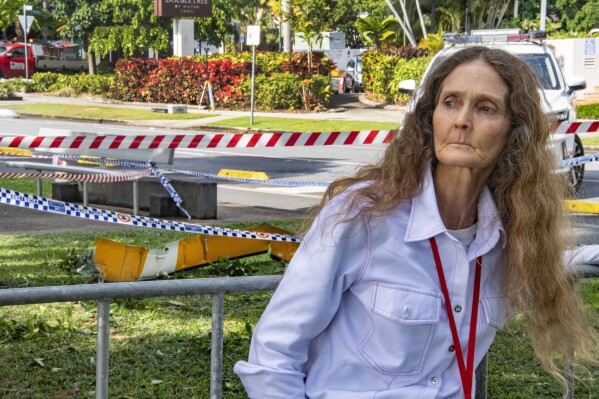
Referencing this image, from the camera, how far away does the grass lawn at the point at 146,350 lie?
5156 millimetres

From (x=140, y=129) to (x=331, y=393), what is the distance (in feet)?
81.1

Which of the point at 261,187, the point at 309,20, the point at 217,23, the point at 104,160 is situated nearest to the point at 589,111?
the point at 309,20

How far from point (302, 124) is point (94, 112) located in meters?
8.14

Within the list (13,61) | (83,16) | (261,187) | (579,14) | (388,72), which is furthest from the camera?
(579,14)

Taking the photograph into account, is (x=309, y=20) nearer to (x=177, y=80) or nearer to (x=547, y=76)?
(x=177, y=80)

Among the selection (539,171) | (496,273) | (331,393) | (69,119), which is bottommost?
(69,119)

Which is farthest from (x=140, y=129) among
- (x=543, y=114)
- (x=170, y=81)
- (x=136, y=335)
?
→ (x=543, y=114)

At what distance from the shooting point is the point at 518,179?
2.58m

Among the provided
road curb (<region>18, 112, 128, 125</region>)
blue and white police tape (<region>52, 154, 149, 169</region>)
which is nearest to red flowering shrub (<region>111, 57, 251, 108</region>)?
road curb (<region>18, 112, 128, 125</region>)

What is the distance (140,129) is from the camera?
1050 inches

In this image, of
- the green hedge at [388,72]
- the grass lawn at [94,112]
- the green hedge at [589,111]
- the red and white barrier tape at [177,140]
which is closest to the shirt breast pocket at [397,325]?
the red and white barrier tape at [177,140]

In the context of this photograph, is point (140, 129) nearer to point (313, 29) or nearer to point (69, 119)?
point (69, 119)

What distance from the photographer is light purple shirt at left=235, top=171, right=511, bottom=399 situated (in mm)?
2355

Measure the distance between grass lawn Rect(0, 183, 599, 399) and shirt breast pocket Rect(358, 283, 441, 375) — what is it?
214cm
